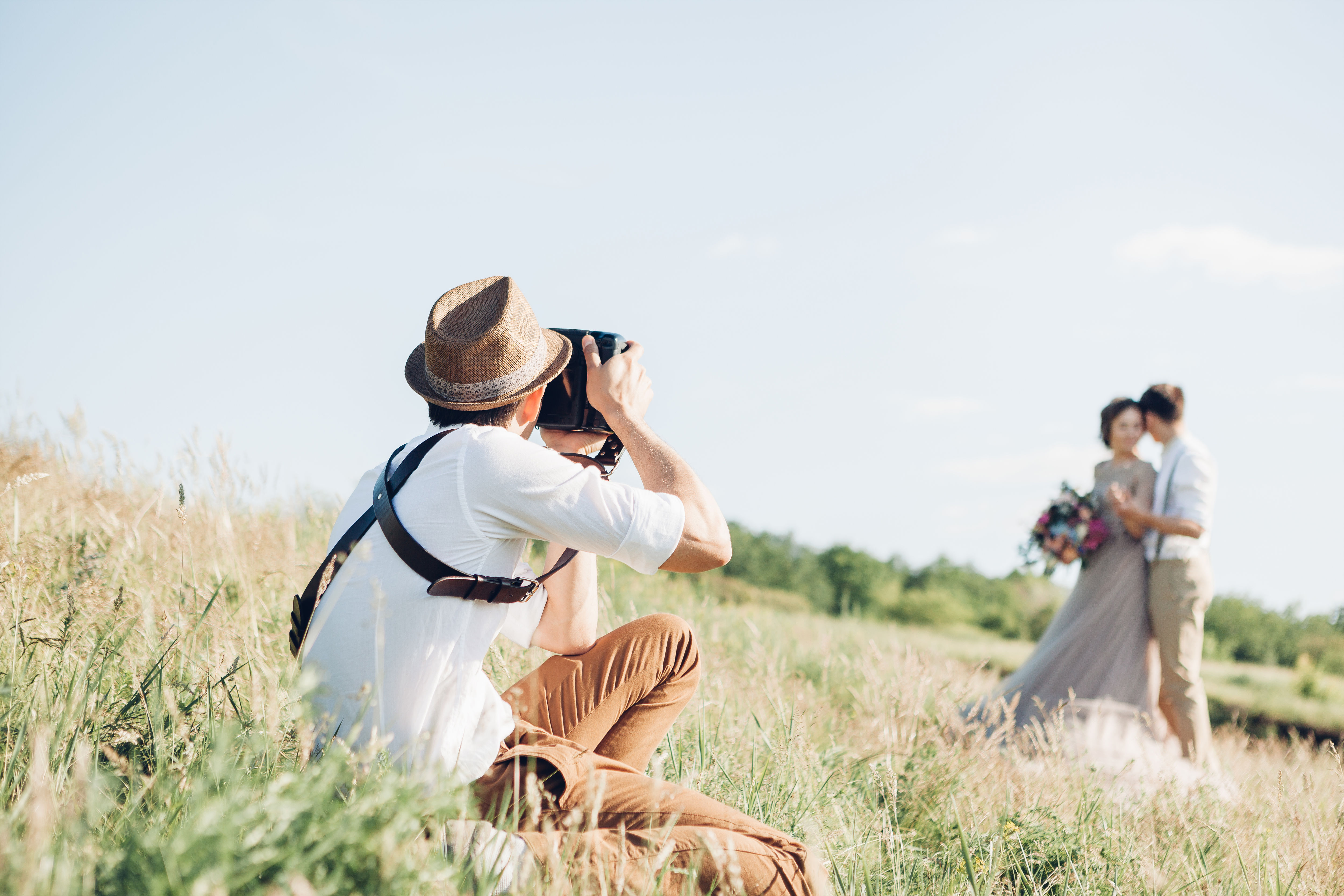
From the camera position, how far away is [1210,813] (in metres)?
→ 3.28

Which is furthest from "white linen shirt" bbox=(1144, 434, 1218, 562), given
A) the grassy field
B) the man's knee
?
the man's knee

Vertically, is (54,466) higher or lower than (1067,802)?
higher

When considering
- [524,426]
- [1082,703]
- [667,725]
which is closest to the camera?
[524,426]

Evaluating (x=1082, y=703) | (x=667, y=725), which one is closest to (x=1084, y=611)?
(x=1082, y=703)

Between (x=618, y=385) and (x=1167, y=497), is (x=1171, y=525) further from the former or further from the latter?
(x=618, y=385)

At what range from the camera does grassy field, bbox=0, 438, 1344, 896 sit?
1.18 metres

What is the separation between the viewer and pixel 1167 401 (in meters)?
5.47

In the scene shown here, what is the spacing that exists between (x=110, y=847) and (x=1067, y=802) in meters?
2.84

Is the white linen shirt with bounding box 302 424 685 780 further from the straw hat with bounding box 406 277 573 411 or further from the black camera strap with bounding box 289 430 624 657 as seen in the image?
the straw hat with bounding box 406 277 573 411

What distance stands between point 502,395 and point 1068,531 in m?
5.08

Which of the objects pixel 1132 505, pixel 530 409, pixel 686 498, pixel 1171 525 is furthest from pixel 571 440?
pixel 1132 505

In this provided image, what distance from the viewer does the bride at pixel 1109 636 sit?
205 inches

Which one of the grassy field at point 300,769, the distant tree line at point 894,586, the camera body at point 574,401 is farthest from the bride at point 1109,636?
the distant tree line at point 894,586

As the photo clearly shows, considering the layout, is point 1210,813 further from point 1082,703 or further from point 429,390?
point 429,390
